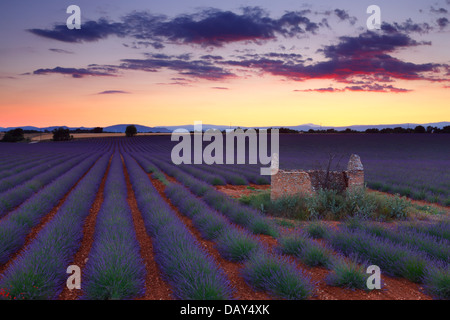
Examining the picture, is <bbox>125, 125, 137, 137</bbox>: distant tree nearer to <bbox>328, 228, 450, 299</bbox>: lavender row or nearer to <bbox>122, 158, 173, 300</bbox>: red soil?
<bbox>122, 158, 173, 300</bbox>: red soil

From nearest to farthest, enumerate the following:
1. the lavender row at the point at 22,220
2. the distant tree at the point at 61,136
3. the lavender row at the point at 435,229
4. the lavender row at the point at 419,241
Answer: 1. the lavender row at the point at 419,241
2. the lavender row at the point at 22,220
3. the lavender row at the point at 435,229
4. the distant tree at the point at 61,136

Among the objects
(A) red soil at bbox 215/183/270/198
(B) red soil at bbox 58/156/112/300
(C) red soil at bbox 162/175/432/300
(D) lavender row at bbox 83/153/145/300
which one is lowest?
(A) red soil at bbox 215/183/270/198

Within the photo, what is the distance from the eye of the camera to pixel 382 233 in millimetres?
4789

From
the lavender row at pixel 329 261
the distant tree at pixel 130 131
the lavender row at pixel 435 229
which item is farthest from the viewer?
the distant tree at pixel 130 131

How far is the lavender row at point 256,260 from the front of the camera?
282 centimetres

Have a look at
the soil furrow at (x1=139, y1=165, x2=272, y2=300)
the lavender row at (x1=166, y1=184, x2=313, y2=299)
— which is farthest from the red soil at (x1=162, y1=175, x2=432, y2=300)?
the soil furrow at (x1=139, y1=165, x2=272, y2=300)

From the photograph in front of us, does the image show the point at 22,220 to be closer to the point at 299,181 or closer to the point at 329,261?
the point at 329,261

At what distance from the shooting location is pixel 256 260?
321 centimetres

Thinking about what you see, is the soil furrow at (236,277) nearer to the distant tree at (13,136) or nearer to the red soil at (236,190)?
the red soil at (236,190)

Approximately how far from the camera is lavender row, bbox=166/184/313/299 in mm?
2822

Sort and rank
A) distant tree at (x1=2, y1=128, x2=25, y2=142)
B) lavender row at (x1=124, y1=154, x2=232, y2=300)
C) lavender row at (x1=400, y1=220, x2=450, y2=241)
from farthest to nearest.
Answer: distant tree at (x1=2, y1=128, x2=25, y2=142) → lavender row at (x1=400, y1=220, x2=450, y2=241) → lavender row at (x1=124, y1=154, x2=232, y2=300)

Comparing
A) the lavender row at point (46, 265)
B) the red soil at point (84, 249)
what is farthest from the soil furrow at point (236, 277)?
the lavender row at point (46, 265)

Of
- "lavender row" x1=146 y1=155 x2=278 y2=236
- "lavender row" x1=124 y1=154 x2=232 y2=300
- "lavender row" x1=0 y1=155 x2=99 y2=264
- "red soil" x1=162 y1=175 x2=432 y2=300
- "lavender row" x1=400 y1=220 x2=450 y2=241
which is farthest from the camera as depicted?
"lavender row" x1=146 y1=155 x2=278 y2=236
